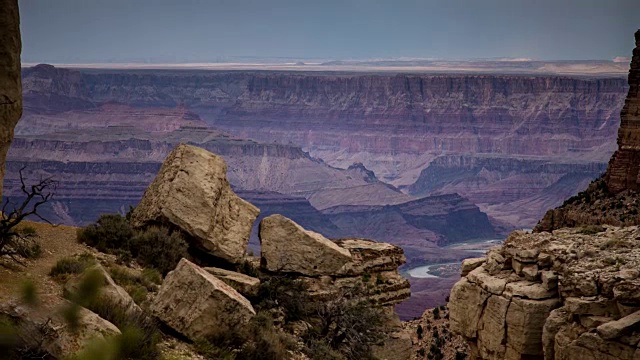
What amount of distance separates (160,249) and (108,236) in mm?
1754

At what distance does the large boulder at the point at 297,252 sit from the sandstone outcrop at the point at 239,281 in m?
1.83

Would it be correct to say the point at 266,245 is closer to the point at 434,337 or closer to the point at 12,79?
the point at 12,79

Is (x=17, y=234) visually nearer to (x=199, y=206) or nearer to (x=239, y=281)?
(x=239, y=281)

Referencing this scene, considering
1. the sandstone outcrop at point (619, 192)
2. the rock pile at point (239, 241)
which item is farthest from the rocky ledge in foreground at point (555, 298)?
the sandstone outcrop at point (619, 192)

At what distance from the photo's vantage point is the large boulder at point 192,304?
22500 mm

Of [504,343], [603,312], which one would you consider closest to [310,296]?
[504,343]

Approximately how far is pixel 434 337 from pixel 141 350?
76.8ft

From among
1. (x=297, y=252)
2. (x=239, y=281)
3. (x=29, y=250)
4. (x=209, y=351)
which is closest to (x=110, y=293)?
(x=209, y=351)

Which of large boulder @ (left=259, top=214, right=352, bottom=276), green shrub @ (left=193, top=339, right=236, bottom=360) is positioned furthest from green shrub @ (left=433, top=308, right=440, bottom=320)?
green shrub @ (left=193, top=339, right=236, bottom=360)

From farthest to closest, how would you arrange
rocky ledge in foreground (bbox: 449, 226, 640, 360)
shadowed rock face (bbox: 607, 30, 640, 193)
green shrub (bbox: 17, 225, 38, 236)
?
shadowed rock face (bbox: 607, 30, 640, 193), green shrub (bbox: 17, 225, 38, 236), rocky ledge in foreground (bbox: 449, 226, 640, 360)

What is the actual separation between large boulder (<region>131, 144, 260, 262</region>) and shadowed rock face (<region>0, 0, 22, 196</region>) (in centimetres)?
716

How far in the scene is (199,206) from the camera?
2831cm

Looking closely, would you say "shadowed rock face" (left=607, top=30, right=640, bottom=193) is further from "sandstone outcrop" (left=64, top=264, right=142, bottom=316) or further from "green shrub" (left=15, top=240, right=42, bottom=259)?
"sandstone outcrop" (left=64, top=264, right=142, bottom=316)

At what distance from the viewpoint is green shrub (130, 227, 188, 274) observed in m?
27.2
